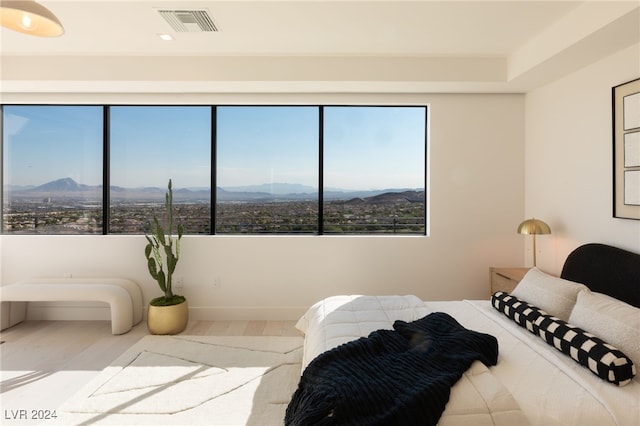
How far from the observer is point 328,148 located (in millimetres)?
3848

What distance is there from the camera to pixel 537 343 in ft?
6.32

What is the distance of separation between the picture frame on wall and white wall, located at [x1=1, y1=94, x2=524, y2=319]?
3.82ft

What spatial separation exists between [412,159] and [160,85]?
2768 millimetres

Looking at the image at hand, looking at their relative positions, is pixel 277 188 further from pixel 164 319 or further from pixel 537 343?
pixel 537 343

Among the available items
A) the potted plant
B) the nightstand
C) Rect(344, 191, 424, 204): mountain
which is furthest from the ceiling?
the nightstand

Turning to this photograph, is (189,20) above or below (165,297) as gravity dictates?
above

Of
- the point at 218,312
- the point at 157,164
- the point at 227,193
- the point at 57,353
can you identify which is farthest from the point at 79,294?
the point at 227,193

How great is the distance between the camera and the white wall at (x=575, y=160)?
2.56 meters

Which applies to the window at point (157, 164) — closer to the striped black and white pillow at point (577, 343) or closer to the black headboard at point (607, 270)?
the striped black and white pillow at point (577, 343)

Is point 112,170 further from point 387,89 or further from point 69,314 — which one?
point 387,89

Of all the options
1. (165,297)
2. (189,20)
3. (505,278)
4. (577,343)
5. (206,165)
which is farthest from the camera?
(206,165)

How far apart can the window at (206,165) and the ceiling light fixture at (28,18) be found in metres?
2.30

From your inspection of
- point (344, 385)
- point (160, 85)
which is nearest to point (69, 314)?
point (160, 85)

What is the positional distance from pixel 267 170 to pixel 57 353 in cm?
258
